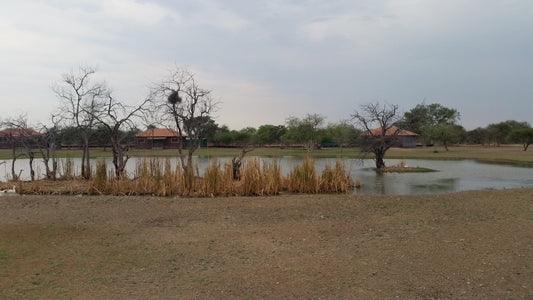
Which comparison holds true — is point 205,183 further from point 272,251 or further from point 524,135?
point 524,135

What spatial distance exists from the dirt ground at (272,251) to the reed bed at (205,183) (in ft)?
8.81

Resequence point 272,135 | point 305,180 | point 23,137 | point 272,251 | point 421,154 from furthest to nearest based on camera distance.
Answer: point 272,135 < point 421,154 < point 23,137 < point 305,180 < point 272,251

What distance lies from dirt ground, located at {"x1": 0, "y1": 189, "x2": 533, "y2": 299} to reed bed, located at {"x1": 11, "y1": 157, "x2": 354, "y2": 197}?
2685 millimetres

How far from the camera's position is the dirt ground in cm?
436

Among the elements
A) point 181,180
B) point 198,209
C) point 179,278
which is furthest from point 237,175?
point 179,278

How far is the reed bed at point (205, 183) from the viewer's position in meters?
12.6

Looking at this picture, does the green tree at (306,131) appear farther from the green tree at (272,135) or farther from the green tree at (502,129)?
the green tree at (502,129)

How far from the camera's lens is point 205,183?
490 inches

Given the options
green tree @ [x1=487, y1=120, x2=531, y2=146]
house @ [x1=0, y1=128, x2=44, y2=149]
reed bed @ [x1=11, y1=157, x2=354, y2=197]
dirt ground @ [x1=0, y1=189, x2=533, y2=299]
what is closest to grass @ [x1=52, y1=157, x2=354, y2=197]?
reed bed @ [x1=11, y1=157, x2=354, y2=197]

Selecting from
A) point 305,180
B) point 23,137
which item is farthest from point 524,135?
point 23,137

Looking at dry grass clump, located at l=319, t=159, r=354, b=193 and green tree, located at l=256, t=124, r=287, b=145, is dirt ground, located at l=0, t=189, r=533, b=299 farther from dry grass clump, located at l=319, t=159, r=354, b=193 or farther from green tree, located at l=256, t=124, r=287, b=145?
green tree, located at l=256, t=124, r=287, b=145

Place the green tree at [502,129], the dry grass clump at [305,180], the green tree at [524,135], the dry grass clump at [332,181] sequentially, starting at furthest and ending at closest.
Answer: the green tree at [502,129] → the green tree at [524,135] → the dry grass clump at [332,181] → the dry grass clump at [305,180]

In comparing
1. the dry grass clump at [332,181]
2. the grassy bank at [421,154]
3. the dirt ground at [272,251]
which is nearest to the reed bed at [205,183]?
the dry grass clump at [332,181]

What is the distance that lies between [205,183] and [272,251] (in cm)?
696
